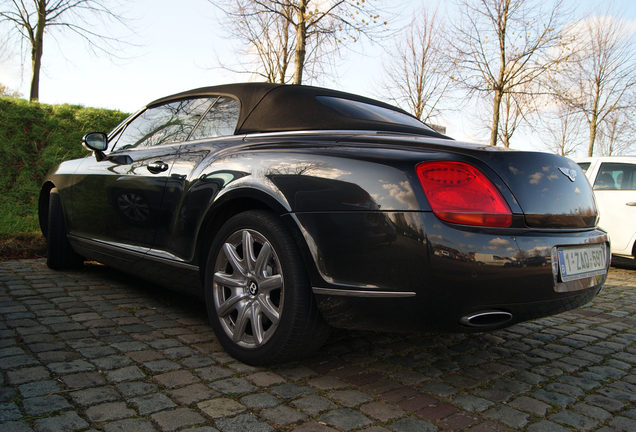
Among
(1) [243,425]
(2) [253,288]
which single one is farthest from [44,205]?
(1) [243,425]

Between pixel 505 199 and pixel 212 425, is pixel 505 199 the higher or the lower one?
the higher one

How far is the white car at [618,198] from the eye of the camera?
6.80m

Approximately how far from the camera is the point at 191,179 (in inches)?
112

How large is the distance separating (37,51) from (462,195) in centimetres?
1431

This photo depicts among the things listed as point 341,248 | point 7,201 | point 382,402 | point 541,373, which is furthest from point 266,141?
point 7,201

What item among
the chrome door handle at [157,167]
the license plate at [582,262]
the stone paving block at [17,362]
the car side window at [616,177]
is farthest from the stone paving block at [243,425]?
the car side window at [616,177]

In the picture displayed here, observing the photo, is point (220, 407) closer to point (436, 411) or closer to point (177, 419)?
point (177, 419)

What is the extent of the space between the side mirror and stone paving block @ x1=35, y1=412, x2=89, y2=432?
8.21 ft

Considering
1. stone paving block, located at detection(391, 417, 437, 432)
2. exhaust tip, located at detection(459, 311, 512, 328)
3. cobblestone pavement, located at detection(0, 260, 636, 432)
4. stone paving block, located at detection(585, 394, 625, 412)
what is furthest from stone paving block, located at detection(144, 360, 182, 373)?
stone paving block, located at detection(585, 394, 625, 412)

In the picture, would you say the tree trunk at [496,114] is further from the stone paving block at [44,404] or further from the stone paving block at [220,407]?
the stone paving block at [44,404]

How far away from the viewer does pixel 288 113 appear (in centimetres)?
281

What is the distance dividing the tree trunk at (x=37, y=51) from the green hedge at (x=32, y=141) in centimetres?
379

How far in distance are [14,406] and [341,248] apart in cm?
143

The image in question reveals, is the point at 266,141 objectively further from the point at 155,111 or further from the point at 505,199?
the point at 155,111
